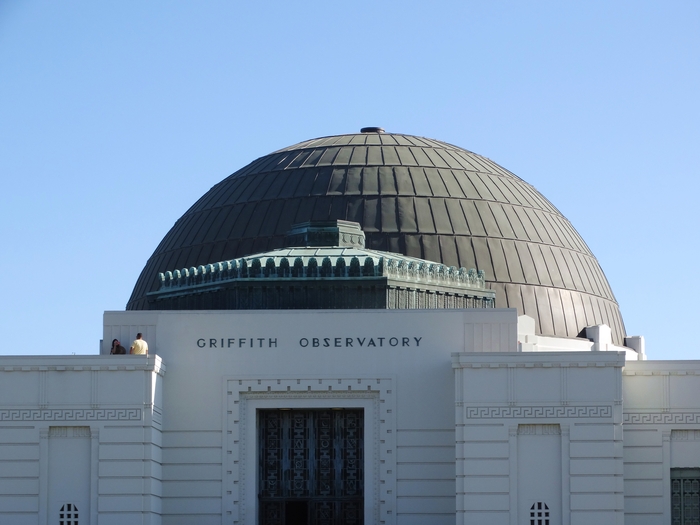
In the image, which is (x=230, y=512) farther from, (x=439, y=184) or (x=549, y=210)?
(x=549, y=210)

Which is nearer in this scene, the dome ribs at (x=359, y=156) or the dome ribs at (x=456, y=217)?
the dome ribs at (x=456, y=217)

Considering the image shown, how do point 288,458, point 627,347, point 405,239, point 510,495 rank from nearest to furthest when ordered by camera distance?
point 510,495, point 288,458, point 405,239, point 627,347

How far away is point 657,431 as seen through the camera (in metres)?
39.2

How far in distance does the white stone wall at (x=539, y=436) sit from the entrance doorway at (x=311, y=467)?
11.0ft

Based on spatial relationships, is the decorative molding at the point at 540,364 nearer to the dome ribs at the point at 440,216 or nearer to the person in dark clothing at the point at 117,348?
the person in dark clothing at the point at 117,348

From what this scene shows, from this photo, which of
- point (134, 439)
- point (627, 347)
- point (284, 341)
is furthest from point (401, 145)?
point (134, 439)

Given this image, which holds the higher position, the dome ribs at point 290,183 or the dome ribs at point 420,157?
the dome ribs at point 420,157

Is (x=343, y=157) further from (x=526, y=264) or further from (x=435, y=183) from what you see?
(x=526, y=264)

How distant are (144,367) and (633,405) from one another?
11.7 meters

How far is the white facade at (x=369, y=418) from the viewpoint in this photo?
37.9 metres

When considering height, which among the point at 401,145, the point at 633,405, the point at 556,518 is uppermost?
the point at 401,145

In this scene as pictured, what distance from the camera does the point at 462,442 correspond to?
37844 millimetres

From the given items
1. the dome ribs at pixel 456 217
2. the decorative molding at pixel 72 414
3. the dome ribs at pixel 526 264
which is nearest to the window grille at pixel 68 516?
the decorative molding at pixel 72 414

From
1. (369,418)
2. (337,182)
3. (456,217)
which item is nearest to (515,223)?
(456,217)
